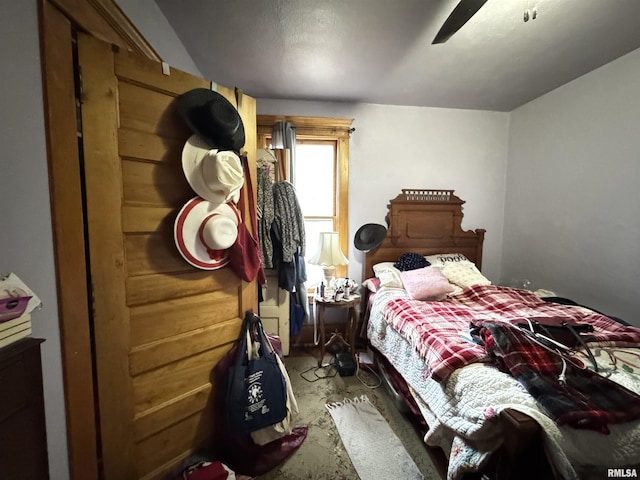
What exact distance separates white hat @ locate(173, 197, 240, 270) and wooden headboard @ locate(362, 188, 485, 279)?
1798 millimetres

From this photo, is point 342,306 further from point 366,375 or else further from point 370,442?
point 370,442

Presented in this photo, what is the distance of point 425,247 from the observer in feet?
9.15

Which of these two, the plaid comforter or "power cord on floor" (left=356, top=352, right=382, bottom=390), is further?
"power cord on floor" (left=356, top=352, right=382, bottom=390)

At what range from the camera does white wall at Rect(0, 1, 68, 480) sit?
0.72m

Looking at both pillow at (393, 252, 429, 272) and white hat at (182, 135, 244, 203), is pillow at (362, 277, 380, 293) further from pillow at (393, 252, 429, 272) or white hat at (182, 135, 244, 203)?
white hat at (182, 135, 244, 203)

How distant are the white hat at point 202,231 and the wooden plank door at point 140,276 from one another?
62 millimetres

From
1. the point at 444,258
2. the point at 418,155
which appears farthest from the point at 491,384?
the point at 418,155

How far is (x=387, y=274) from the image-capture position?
7.97 feet

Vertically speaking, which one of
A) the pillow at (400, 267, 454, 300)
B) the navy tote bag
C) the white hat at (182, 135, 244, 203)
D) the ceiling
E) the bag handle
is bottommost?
the navy tote bag

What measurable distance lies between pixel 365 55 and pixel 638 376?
2.37 m

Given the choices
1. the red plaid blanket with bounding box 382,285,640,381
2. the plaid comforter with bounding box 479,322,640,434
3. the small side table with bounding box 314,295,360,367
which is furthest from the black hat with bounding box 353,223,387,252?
the plaid comforter with bounding box 479,322,640,434

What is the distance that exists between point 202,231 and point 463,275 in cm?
234

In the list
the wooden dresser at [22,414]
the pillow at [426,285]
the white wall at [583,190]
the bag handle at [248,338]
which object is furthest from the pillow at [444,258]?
the wooden dresser at [22,414]

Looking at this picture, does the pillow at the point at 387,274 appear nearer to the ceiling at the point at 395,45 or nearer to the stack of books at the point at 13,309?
the ceiling at the point at 395,45
